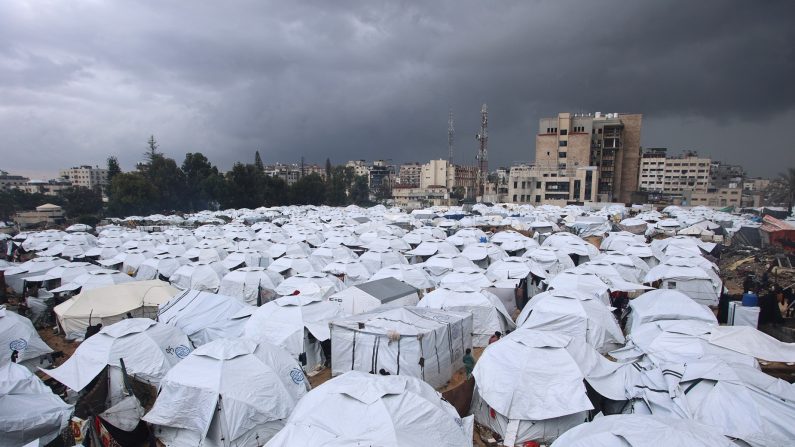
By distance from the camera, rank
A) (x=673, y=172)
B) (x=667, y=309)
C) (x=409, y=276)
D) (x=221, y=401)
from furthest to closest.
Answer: (x=673, y=172), (x=409, y=276), (x=667, y=309), (x=221, y=401)

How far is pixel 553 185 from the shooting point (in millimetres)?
67062

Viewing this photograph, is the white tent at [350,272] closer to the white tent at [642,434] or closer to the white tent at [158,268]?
the white tent at [158,268]

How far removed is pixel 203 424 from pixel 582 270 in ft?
40.0

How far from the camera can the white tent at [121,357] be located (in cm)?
840

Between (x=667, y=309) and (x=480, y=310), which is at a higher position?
(x=667, y=309)

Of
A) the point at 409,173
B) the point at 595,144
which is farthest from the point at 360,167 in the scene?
the point at 595,144

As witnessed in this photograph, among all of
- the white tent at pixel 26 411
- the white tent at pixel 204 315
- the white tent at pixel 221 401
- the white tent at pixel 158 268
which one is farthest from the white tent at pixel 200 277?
the white tent at pixel 221 401

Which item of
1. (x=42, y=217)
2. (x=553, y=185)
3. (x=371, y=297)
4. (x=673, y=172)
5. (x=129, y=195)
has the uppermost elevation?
(x=673, y=172)

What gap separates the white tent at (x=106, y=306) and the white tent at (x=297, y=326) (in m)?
3.96

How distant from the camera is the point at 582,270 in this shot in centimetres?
1448

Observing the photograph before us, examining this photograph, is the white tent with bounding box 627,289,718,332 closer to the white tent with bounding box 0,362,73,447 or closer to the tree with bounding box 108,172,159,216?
the white tent with bounding box 0,362,73,447

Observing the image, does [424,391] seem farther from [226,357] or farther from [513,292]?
[513,292]

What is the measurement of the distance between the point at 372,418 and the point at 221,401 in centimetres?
286

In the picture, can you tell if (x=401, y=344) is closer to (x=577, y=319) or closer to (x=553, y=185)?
(x=577, y=319)
